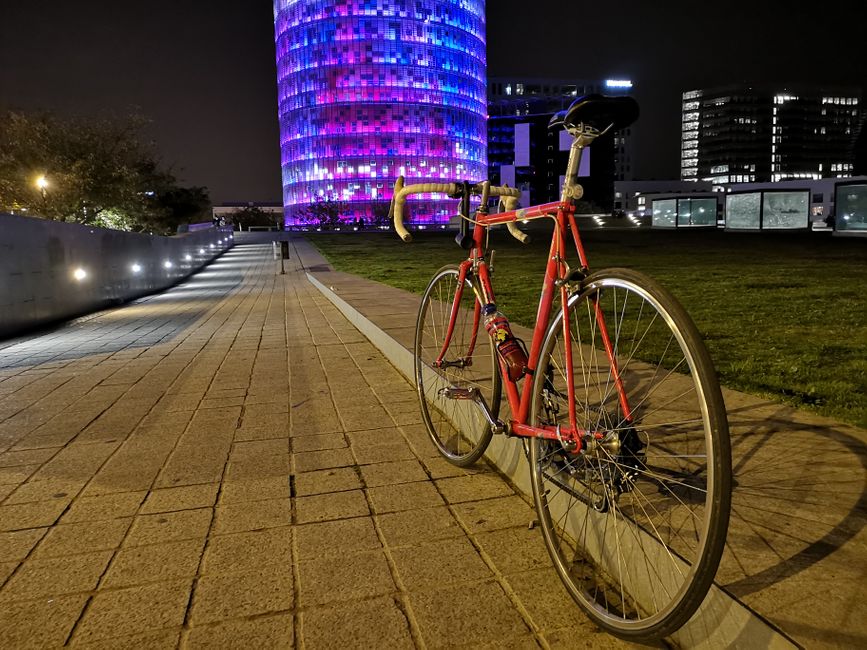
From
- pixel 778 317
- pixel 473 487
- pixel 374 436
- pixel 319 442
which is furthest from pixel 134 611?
pixel 778 317

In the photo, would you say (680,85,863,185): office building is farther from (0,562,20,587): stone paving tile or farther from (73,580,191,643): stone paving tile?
Answer: (0,562,20,587): stone paving tile

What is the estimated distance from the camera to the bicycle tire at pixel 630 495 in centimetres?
159

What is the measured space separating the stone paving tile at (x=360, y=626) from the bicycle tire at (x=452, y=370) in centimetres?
124

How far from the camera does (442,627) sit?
83.3 inches

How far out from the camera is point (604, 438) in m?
2.05

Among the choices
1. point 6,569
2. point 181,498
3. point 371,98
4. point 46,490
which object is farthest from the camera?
point 371,98

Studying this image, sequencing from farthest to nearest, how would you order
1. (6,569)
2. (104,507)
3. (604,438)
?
1. (104,507)
2. (6,569)
3. (604,438)

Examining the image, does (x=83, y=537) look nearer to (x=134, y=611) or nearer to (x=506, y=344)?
(x=134, y=611)

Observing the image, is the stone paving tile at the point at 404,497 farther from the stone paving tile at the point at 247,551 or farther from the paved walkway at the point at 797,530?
the paved walkway at the point at 797,530

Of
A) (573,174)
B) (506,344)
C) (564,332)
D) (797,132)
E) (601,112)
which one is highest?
(797,132)

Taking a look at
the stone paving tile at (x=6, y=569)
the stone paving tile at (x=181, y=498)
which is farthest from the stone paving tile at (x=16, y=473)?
the stone paving tile at (x=6, y=569)

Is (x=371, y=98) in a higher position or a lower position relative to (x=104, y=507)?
higher

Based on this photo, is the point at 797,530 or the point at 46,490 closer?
the point at 797,530

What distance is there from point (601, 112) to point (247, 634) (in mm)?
2296
